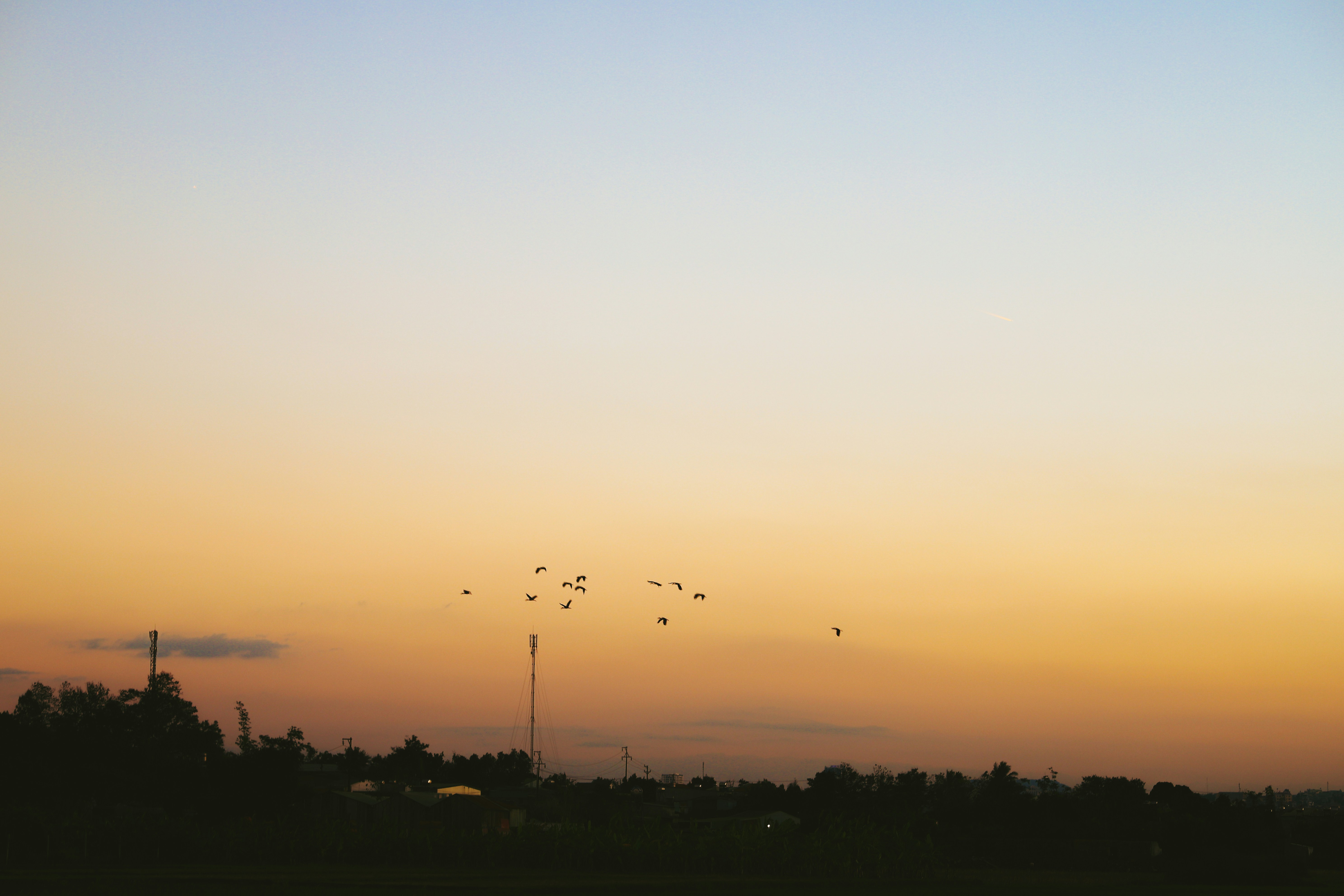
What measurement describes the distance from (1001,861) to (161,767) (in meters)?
53.4

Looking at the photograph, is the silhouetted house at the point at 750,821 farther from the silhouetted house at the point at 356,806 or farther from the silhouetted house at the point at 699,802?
the silhouetted house at the point at 356,806

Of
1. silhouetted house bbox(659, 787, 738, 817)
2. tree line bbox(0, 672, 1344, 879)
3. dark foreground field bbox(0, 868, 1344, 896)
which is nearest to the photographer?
dark foreground field bbox(0, 868, 1344, 896)

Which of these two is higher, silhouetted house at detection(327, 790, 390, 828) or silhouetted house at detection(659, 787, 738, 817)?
silhouetted house at detection(327, 790, 390, 828)

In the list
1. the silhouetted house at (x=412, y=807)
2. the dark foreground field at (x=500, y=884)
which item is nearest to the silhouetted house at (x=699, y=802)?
the silhouetted house at (x=412, y=807)

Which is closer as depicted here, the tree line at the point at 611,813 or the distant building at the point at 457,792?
the tree line at the point at 611,813

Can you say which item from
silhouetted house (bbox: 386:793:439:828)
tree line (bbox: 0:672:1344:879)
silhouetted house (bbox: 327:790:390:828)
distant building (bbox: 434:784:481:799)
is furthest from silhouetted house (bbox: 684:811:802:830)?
silhouetted house (bbox: 327:790:390:828)

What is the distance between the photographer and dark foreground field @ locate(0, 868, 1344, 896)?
119 feet

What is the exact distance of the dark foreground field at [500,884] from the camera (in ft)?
119

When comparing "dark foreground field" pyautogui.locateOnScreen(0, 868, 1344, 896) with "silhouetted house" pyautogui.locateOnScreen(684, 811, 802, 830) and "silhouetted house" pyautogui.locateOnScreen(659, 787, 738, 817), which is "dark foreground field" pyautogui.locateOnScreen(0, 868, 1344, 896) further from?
"silhouetted house" pyautogui.locateOnScreen(659, 787, 738, 817)

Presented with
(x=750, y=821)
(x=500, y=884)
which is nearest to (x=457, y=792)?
(x=750, y=821)

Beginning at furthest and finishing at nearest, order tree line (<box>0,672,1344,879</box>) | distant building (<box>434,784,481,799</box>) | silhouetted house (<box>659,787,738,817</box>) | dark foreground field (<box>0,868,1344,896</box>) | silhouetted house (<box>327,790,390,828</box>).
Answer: silhouetted house (<box>659,787,738,817</box>)
distant building (<box>434,784,481,799</box>)
silhouetted house (<box>327,790,390,828</box>)
tree line (<box>0,672,1344,879</box>)
dark foreground field (<box>0,868,1344,896</box>)

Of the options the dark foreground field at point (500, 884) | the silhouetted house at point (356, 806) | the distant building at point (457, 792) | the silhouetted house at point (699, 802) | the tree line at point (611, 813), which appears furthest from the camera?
the silhouetted house at point (699, 802)

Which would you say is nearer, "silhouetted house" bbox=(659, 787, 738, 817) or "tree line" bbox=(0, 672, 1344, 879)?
"tree line" bbox=(0, 672, 1344, 879)

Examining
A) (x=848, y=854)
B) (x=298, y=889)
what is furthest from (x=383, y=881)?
(x=848, y=854)
